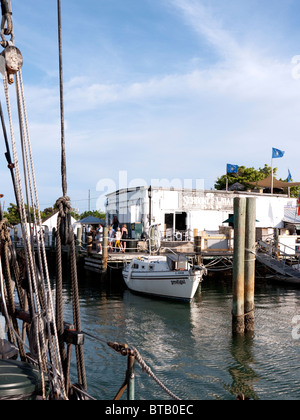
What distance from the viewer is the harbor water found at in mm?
9758

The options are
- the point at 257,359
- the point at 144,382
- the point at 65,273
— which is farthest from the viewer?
the point at 65,273

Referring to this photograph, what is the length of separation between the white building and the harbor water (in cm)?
963

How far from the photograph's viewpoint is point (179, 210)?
104 ft

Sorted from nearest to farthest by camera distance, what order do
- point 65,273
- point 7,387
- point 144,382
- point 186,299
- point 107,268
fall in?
point 7,387
point 144,382
point 186,299
point 107,268
point 65,273

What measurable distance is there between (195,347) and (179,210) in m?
19.2

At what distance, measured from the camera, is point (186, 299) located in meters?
20.1

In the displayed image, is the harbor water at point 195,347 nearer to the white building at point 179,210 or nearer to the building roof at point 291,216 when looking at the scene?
the white building at point 179,210

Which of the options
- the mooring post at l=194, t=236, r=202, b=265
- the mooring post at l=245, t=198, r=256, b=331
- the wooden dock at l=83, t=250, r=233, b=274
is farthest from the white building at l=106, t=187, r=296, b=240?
the mooring post at l=245, t=198, r=256, b=331

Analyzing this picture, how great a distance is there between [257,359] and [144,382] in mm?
3649

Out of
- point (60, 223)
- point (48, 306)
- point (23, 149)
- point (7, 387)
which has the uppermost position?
point (23, 149)

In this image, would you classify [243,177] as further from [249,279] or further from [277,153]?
[249,279]

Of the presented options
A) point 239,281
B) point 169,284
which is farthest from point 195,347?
point 169,284

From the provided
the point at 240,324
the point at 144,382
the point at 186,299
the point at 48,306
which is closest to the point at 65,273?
the point at 186,299

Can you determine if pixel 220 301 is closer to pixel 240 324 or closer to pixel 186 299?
pixel 186 299
